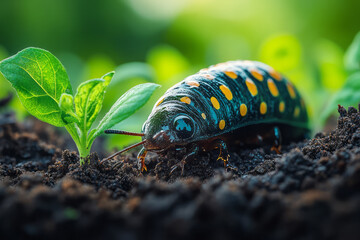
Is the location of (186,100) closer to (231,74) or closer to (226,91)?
(226,91)

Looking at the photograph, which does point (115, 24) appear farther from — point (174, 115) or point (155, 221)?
point (155, 221)

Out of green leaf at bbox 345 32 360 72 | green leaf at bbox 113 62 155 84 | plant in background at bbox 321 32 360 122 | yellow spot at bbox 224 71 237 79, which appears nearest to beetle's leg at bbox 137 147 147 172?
yellow spot at bbox 224 71 237 79

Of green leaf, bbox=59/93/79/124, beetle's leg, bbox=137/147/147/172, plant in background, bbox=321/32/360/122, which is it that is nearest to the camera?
green leaf, bbox=59/93/79/124

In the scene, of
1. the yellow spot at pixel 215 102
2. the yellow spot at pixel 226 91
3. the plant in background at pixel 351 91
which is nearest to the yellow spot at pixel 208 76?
the yellow spot at pixel 226 91

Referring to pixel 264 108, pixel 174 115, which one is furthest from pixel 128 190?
pixel 264 108

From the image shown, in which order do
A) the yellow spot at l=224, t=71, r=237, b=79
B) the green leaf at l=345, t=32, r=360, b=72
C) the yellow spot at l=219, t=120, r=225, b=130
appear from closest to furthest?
the yellow spot at l=219, t=120, r=225, b=130
the yellow spot at l=224, t=71, r=237, b=79
the green leaf at l=345, t=32, r=360, b=72

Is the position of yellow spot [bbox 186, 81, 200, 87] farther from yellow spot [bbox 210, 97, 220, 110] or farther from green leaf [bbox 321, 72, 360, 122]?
green leaf [bbox 321, 72, 360, 122]

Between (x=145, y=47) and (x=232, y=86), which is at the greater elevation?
(x=145, y=47)
